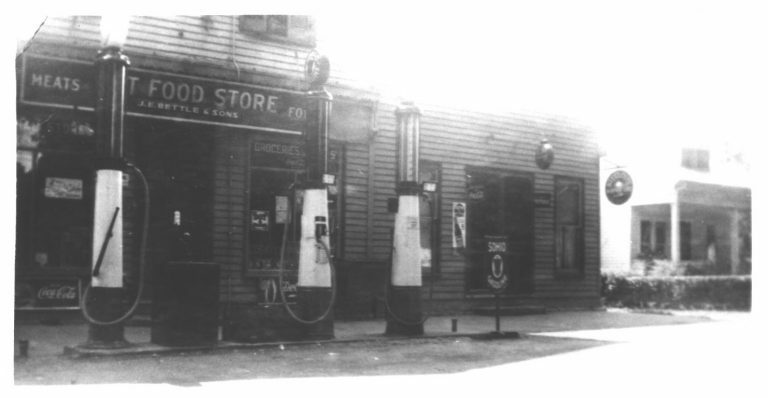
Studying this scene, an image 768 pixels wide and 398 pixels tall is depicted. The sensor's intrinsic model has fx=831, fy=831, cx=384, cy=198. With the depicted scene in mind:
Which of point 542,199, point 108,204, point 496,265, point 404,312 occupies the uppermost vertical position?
point 542,199

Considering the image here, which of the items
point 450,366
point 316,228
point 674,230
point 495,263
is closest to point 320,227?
point 316,228

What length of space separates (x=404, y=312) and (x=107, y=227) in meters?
3.82

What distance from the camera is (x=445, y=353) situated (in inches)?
347

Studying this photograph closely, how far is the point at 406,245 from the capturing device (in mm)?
10250

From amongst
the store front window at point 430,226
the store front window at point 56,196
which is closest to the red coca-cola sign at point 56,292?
the store front window at point 56,196

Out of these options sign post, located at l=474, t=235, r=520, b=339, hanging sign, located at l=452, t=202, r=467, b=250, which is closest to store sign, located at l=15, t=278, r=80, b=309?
sign post, located at l=474, t=235, r=520, b=339

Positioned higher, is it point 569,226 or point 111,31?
point 111,31

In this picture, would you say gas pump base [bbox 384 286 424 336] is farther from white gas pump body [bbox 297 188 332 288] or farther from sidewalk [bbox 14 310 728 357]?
white gas pump body [bbox 297 188 332 288]

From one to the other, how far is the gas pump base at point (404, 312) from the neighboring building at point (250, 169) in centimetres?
88

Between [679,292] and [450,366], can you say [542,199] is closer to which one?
[679,292]

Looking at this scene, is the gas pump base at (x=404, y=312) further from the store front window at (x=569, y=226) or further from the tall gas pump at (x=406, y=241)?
the store front window at (x=569, y=226)

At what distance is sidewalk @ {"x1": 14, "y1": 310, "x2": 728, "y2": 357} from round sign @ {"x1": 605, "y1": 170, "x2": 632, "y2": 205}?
200 cm

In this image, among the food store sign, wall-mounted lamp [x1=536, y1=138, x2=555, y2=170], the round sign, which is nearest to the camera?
the food store sign

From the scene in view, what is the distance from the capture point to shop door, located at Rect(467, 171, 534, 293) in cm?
1389
